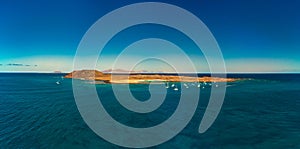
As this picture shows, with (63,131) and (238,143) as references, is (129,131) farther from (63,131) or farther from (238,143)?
(238,143)

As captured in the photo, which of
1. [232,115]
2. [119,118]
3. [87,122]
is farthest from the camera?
[232,115]

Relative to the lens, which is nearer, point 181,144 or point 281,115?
point 181,144

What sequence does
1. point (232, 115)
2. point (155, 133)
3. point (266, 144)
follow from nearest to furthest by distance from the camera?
point (266, 144), point (155, 133), point (232, 115)

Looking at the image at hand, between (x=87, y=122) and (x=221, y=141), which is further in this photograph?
(x=87, y=122)

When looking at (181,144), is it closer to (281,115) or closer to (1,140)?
(1,140)

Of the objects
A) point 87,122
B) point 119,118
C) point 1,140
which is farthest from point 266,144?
point 1,140

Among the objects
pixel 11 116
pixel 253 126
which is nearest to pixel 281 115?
pixel 253 126

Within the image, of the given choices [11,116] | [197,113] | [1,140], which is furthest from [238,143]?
[11,116]

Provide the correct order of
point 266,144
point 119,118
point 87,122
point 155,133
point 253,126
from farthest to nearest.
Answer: point 119,118, point 87,122, point 253,126, point 155,133, point 266,144

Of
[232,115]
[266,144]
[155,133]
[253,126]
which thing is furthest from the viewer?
[232,115]
